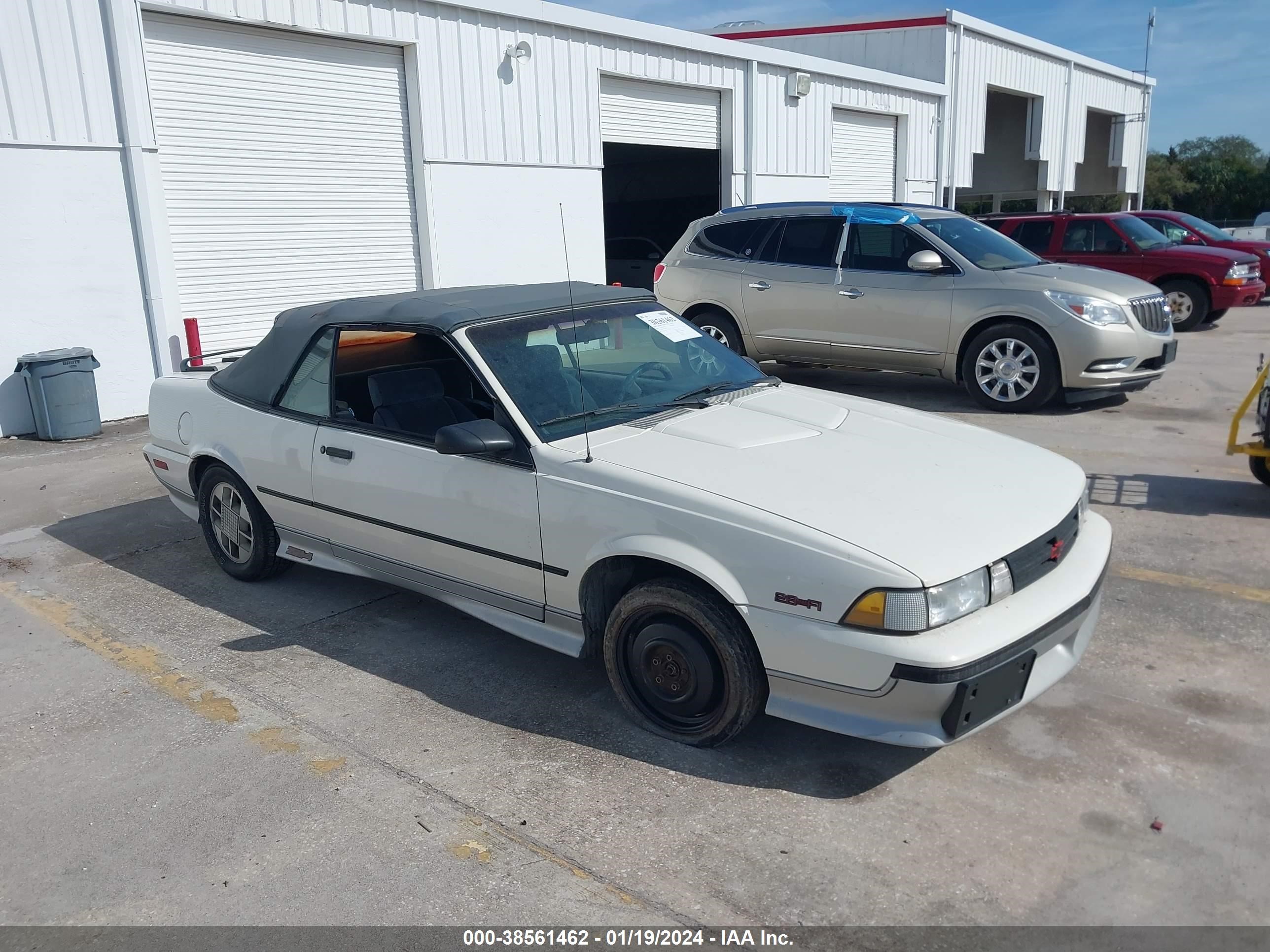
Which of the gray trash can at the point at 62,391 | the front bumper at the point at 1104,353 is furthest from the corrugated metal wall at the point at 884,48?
the gray trash can at the point at 62,391

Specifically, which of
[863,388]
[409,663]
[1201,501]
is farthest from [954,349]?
[409,663]

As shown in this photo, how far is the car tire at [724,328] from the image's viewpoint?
1055cm

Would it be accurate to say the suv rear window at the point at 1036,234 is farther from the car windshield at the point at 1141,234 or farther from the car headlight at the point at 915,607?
the car headlight at the point at 915,607

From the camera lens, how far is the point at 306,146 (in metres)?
11.7

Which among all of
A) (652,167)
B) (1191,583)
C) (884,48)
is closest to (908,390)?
(1191,583)

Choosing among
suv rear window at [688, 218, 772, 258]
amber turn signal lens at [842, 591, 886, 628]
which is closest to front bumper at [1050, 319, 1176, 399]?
suv rear window at [688, 218, 772, 258]

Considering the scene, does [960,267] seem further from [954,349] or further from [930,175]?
[930,175]

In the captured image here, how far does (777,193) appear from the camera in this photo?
58.9 feet

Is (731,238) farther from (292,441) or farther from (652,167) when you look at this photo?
(652,167)

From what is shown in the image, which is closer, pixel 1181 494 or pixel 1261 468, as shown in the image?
pixel 1261 468

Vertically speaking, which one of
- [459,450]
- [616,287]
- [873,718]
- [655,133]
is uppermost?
[655,133]

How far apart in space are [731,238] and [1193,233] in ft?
33.1

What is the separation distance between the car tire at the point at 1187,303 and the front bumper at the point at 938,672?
13.2 meters

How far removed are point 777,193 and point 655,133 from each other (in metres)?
3.13
